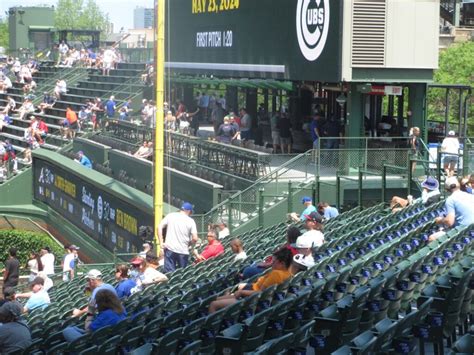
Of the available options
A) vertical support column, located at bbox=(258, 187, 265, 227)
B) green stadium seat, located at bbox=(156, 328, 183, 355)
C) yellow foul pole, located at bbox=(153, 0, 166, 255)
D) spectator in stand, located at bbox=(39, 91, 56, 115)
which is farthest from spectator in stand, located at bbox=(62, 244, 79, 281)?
spectator in stand, located at bbox=(39, 91, 56, 115)

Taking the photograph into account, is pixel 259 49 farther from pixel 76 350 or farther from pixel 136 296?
pixel 76 350

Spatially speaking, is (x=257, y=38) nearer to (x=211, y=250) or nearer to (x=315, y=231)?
(x=211, y=250)

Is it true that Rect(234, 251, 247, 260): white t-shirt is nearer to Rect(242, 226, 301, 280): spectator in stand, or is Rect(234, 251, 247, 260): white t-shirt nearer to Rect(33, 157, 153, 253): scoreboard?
Rect(242, 226, 301, 280): spectator in stand

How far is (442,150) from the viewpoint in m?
21.2

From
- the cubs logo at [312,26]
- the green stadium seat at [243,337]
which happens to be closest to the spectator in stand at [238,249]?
the green stadium seat at [243,337]

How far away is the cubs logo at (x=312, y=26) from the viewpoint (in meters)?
23.5

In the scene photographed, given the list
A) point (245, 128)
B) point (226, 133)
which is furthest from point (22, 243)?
point (245, 128)

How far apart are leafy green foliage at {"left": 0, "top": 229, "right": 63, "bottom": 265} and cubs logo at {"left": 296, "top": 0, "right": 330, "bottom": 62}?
9114 millimetres

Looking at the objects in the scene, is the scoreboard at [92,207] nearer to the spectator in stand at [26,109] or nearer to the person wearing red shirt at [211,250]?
the person wearing red shirt at [211,250]

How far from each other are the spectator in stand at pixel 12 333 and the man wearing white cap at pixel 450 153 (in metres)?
11.4

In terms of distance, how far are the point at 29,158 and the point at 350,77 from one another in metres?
17.1

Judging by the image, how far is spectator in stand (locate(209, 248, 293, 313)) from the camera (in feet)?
35.1

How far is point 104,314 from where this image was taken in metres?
10.5

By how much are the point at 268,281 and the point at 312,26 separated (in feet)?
45.4
